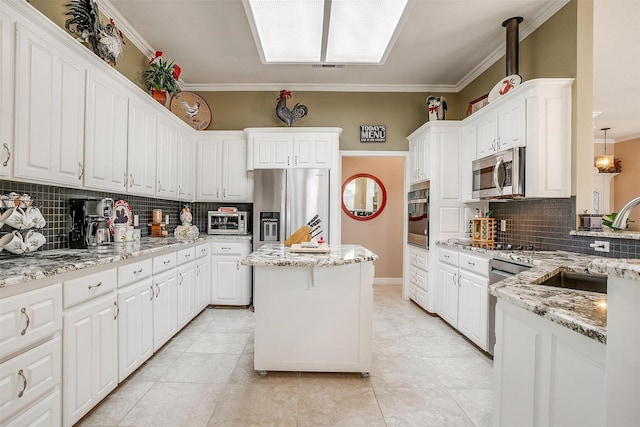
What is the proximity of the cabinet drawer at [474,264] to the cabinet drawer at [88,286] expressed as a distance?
287cm

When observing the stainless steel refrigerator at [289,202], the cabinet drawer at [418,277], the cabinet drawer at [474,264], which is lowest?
the cabinet drawer at [418,277]

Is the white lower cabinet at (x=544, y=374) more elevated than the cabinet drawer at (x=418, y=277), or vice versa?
the white lower cabinet at (x=544, y=374)

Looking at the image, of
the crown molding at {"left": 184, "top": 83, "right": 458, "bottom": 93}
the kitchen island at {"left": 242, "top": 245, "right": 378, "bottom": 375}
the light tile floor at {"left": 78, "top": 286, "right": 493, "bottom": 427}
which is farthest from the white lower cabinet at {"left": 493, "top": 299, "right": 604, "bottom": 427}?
the crown molding at {"left": 184, "top": 83, "right": 458, "bottom": 93}

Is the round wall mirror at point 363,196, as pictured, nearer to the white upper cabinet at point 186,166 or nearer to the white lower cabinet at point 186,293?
the white upper cabinet at point 186,166

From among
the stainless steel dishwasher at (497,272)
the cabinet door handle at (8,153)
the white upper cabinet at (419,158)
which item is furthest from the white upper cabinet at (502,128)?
the cabinet door handle at (8,153)

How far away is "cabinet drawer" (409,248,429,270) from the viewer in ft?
13.8

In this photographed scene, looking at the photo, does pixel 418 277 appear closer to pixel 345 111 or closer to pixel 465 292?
pixel 465 292

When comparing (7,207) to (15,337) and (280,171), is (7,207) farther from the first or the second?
(280,171)

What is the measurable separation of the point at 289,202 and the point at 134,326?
2325 millimetres

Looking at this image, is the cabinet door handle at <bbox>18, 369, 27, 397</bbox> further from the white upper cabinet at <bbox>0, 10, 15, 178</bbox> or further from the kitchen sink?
the kitchen sink

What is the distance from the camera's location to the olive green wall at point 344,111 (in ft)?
16.0

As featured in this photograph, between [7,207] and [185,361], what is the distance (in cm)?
165

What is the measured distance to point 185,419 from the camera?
1979 mm

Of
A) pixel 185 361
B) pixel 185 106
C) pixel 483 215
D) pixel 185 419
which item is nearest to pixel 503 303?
pixel 185 419
